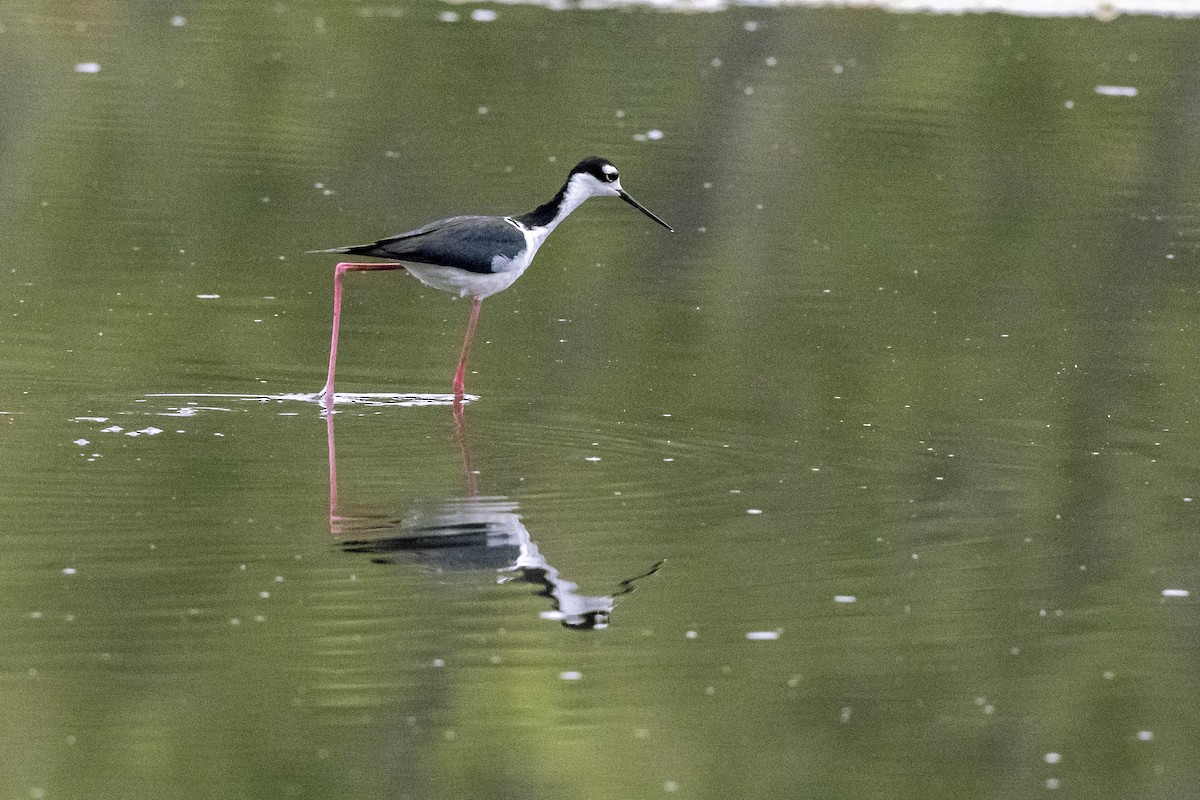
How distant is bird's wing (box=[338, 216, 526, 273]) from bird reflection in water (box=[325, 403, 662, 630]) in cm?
180

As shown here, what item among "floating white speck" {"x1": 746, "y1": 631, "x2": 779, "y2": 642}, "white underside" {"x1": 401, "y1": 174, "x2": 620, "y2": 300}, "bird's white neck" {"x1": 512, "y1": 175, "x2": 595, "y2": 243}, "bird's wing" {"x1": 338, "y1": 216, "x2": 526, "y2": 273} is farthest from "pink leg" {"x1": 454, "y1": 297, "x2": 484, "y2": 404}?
"floating white speck" {"x1": 746, "y1": 631, "x2": 779, "y2": 642}

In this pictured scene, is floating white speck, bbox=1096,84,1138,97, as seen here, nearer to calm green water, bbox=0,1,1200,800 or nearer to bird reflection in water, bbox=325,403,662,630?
calm green water, bbox=0,1,1200,800

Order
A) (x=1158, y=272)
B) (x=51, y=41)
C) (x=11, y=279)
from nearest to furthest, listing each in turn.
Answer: (x=11, y=279) → (x=1158, y=272) → (x=51, y=41)

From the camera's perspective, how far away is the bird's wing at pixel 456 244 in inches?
357

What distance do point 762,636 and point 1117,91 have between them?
526 inches

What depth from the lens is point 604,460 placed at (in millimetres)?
8117

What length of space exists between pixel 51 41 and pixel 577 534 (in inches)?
523

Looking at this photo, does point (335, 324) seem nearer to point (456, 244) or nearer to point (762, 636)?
point (456, 244)

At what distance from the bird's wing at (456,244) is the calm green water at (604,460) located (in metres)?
0.58

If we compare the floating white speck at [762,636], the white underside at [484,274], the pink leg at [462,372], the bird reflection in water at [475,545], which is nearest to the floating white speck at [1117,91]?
the white underside at [484,274]

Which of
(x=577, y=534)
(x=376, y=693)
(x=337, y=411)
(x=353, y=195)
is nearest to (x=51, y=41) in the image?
(x=353, y=195)

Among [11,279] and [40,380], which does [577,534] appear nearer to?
[40,380]

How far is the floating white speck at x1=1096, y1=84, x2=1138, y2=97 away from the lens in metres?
18.5

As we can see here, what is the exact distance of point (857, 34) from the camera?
21547 mm
